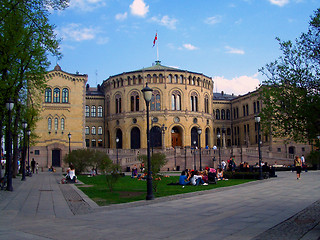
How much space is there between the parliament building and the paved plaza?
109 feet

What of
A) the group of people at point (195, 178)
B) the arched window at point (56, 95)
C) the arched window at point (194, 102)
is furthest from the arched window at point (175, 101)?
the group of people at point (195, 178)

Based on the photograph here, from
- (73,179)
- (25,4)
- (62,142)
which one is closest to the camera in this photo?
(25,4)

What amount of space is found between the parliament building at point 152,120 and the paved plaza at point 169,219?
33243 mm

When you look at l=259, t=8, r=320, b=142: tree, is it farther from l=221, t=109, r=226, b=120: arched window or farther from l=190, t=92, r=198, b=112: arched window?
l=221, t=109, r=226, b=120: arched window

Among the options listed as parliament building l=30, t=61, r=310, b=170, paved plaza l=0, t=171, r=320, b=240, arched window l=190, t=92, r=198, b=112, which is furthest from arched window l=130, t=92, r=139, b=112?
paved plaza l=0, t=171, r=320, b=240

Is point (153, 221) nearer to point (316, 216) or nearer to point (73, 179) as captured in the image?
point (316, 216)

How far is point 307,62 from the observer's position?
32.9 feet

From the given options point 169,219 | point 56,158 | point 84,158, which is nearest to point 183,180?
point 169,219

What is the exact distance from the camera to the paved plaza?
809 centimetres

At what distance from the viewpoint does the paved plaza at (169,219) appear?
26.5 ft

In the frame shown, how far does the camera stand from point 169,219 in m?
10.1

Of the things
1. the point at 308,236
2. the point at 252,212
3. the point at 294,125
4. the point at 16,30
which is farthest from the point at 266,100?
the point at 16,30

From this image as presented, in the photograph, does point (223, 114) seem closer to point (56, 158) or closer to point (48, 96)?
point (48, 96)

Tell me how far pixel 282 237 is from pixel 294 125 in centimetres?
346
